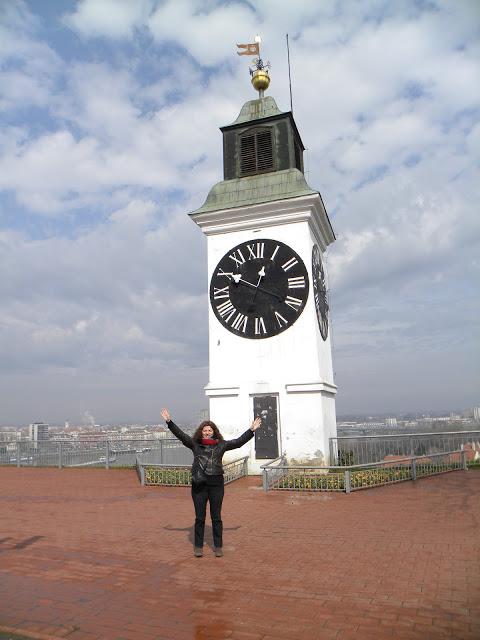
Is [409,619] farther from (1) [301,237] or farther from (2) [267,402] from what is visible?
(1) [301,237]

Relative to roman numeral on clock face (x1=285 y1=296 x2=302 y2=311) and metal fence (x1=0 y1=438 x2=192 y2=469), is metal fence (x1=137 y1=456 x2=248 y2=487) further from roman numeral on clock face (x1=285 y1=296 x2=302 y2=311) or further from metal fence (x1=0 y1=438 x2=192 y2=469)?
roman numeral on clock face (x1=285 y1=296 x2=302 y2=311)

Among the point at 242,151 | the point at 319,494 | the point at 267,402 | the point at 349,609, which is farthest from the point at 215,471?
the point at 242,151

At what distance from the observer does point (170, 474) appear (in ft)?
44.9

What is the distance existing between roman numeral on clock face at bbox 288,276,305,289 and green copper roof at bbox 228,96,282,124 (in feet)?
21.9

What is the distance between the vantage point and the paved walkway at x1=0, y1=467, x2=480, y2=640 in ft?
14.7

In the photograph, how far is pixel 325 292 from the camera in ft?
64.2

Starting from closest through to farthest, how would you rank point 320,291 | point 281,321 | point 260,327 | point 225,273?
point 281,321 → point 260,327 → point 225,273 → point 320,291

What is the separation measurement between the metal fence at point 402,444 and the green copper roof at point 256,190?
326 inches

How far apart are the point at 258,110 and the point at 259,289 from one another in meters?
7.53

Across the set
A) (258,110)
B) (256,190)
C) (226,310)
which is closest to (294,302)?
(226,310)

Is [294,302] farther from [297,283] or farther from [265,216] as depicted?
[265,216]

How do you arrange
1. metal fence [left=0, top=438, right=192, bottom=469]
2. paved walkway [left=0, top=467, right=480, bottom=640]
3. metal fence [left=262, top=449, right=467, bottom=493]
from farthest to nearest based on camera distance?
metal fence [left=0, top=438, right=192, bottom=469] < metal fence [left=262, top=449, right=467, bottom=493] < paved walkway [left=0, top=467, right=480, bottom=640]

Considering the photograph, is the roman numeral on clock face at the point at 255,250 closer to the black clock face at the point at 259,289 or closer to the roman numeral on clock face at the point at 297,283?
the black clock face at the point at 259,289

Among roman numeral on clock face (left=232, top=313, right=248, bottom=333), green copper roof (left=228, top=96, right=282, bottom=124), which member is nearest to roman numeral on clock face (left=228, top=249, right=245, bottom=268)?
roman numeral on clock face (left=232, top=313, right=248, bottom=333)
